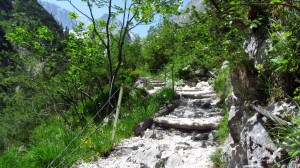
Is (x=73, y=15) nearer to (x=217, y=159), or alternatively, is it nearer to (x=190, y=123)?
(x=190, y=123)

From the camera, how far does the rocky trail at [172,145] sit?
173 inches

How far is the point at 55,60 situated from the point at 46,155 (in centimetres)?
431

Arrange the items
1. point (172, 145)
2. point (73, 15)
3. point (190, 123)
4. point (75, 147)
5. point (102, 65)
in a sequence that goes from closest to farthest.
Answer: point (172, 145) → point (75, 147) → point (190, 123) → point (73, 15) → point (102, 65)

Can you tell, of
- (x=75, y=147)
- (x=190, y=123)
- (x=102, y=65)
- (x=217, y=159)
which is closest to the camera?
(x=217, y=159)

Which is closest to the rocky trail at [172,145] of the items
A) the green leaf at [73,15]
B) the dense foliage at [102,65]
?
the dense foliage at [102,65]

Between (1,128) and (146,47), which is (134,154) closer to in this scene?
(1,128)

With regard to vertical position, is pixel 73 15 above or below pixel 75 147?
above

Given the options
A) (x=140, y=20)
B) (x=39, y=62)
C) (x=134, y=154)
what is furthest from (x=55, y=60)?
(x=134, y=154)

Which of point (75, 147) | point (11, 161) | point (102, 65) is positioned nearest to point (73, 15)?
point (102, 65)

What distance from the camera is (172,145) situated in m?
5.05

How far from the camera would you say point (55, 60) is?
843 cm

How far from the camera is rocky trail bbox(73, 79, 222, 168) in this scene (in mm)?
4383

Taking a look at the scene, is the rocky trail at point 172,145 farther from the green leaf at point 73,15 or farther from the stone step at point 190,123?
the green leaf at point 73,15

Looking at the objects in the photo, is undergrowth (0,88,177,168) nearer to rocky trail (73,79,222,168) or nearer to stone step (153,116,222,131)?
rocky trail (73,79,222,168)
